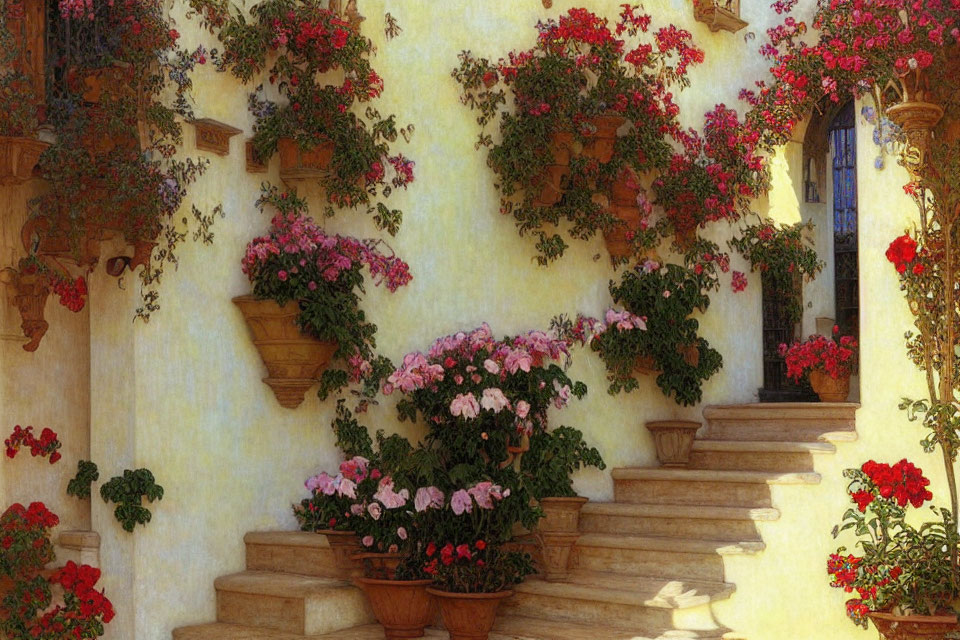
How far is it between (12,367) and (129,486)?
81cm

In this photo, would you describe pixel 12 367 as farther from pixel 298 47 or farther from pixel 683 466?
pixel 683 466

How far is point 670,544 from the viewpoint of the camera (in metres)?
5.99

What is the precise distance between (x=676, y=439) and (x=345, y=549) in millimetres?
2533

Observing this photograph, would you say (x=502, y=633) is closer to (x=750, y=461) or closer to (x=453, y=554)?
(x=453, y=554)

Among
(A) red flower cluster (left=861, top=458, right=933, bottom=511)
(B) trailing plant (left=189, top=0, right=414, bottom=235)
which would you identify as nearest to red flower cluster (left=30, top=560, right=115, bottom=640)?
(B) trailing plant (left=189, top=0, right=414, bottom=235)

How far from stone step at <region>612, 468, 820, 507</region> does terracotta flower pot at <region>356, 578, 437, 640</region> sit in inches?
73.5

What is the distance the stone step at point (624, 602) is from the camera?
17.8ft

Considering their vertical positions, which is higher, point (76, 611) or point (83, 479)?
point (83, 479)

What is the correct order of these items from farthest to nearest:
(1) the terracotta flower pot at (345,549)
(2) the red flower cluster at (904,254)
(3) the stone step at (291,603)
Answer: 1. (2) the red flower cluster at (904,254)
2. (1) the terracotta flower pot at (345,549)
3. (3) the stone step at (291,603)

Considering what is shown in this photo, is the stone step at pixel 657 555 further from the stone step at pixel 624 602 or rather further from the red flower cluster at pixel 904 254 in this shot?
the red flower cluster at pixel 904 254

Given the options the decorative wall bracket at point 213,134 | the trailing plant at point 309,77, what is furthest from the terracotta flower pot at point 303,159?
the decorative wall bracket at point 213,134

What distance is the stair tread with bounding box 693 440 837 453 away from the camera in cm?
634

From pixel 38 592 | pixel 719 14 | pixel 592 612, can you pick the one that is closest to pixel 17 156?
pixel 38 592

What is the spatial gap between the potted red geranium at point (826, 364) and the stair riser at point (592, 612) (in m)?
2.74
